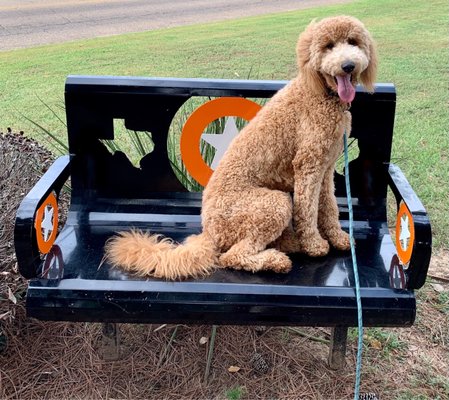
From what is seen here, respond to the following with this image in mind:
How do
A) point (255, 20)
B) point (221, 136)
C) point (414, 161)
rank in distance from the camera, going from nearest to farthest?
1. point (221, 136)
2. point (414, 161)
3. point (255, 20)

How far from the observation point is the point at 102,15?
501 inches

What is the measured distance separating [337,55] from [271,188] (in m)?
0.68

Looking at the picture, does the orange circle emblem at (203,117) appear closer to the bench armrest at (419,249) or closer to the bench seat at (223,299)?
the bench seat at (223,299)

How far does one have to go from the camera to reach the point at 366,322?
237 centimetres

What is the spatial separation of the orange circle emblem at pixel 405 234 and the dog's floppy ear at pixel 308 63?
25.6 inches

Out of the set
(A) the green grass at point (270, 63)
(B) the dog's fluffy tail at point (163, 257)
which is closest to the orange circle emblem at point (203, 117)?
(B) the dog's fluffy tail at point (163, 257)

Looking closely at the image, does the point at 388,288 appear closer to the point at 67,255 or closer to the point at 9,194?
the point at 67,255

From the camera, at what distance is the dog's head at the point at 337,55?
2.20 metres

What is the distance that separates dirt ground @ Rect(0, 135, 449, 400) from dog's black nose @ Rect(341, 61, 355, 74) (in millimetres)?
1536

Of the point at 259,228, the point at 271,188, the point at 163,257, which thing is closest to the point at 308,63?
the point at 271,188

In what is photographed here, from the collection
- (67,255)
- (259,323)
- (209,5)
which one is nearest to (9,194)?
(67,255)

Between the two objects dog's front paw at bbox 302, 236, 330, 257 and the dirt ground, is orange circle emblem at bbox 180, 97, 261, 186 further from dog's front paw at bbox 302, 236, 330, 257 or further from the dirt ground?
the dirt ground

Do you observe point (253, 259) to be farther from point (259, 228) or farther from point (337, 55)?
point (337, 55)

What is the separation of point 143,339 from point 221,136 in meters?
1.16
